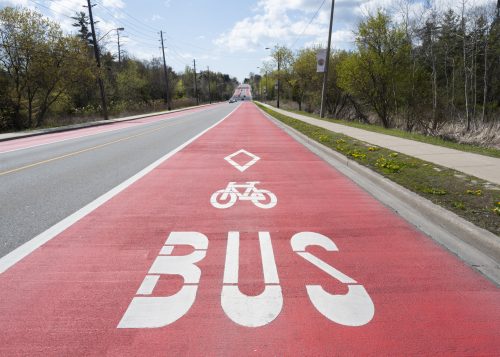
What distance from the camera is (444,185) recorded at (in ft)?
19.8

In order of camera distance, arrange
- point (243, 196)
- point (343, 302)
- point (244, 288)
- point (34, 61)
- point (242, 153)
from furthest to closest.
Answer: point (34, 61) < point (242, 153) < point (243, 196) < point (244, 288) < point (343, 302)

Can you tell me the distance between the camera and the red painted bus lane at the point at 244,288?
8.39ft

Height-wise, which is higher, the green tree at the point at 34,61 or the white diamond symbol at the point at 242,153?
the green tree at the point at 34,61

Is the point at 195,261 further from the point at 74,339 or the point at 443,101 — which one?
the point at 443,101

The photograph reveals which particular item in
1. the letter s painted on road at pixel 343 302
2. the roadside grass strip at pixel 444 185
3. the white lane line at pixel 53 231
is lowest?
the white lane line at pixel 53 231

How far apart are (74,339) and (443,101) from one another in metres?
37.3

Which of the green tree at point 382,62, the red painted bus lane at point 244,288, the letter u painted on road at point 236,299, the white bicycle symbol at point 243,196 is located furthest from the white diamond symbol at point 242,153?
the green tree at point 382,62

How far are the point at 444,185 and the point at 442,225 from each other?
5.14 ft

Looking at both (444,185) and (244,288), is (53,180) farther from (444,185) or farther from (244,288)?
(444,185)

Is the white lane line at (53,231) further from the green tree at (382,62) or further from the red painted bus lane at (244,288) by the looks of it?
the green tree at (382,62)

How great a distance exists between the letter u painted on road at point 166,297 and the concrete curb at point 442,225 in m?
2.93

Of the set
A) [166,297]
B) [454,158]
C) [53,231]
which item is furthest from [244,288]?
[454,158]

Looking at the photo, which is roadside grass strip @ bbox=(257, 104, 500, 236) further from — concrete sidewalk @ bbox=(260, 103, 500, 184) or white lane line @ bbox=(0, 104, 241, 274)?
white lane line @ bbox=(0, 104, 241, 274)

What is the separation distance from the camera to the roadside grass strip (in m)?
4.66
